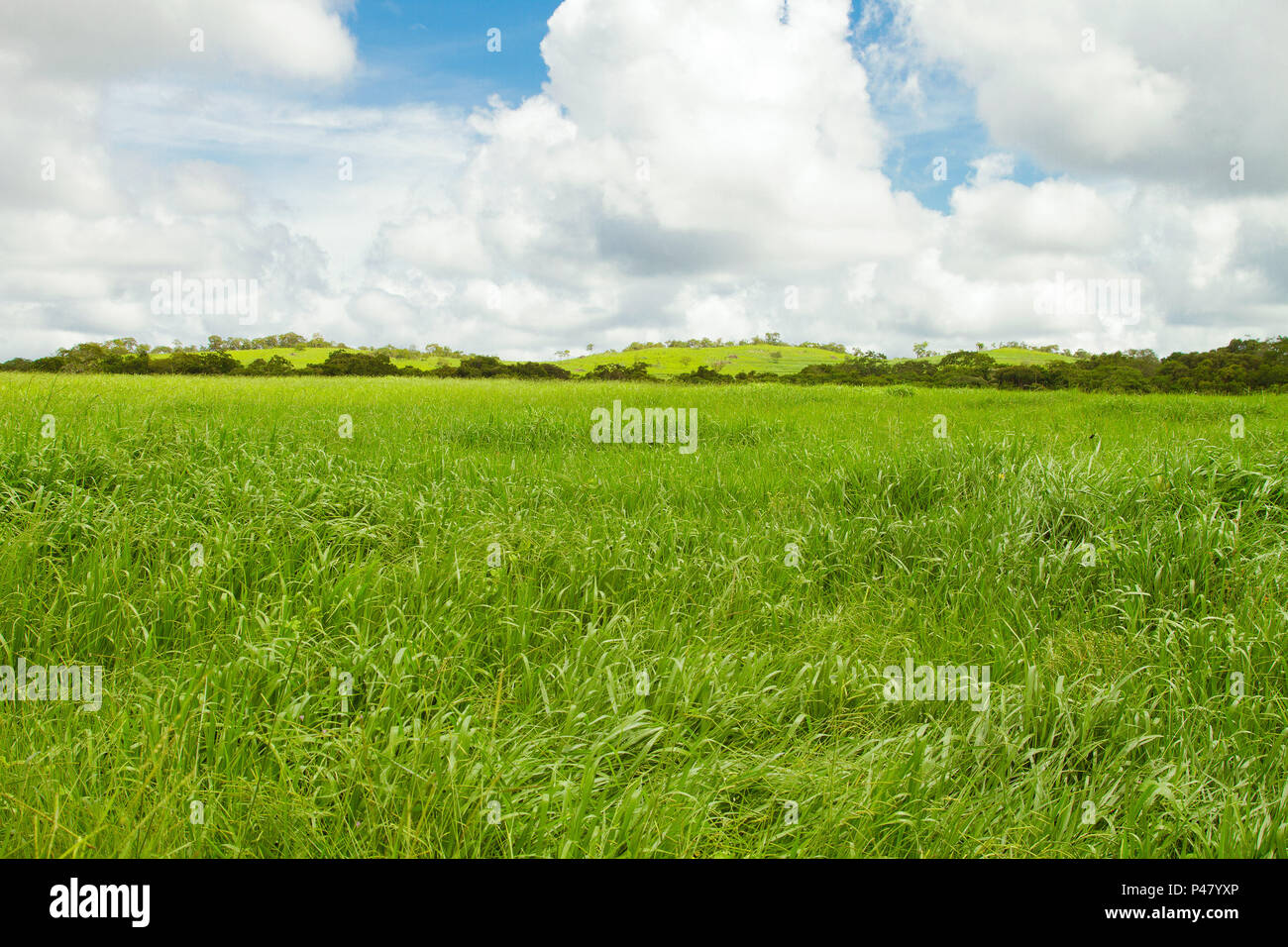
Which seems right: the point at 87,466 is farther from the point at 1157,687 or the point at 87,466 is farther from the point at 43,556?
the point at 1157,687

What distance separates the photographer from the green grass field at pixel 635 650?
8.41 feet

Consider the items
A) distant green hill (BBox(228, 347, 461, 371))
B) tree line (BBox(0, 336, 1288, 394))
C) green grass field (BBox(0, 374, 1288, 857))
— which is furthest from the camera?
distant green hill (BBox(228, 347, 461, 371))

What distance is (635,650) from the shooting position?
3.87m

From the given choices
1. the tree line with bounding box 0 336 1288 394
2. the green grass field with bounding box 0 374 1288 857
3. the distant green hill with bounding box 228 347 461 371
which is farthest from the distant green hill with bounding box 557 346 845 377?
the green grass field with bounding box 0 374 1288 857

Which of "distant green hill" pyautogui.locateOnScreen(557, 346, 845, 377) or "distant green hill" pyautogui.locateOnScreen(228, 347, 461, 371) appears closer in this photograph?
"distant green hill" pyautogui.locateOnScreen(228, 347, 461, 371)

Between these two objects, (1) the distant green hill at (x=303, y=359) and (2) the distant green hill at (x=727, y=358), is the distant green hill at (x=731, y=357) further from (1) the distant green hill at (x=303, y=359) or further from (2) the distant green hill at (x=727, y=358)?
(1) the distant green hill at (x=303, y=359)

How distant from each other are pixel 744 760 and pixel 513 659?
5.03ft

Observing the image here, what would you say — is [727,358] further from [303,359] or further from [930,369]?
[303,359]

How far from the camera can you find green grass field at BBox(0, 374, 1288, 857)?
2564mm

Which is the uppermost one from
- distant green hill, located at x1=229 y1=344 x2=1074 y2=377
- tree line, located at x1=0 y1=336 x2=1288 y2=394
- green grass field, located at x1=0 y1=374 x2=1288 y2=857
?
distant green hill, located at x1=229 y1=344 x2=1074 y2=377

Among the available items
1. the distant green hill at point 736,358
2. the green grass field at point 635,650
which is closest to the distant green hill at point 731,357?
the distant green hill at point 736,358

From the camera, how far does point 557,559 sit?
16.4 ft

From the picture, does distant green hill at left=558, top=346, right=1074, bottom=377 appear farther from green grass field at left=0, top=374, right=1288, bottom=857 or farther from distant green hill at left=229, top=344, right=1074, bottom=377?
green grass field at left=0, top=374, right=1288, bottom=857

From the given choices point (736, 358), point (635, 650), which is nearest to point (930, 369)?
point (736, 358)
